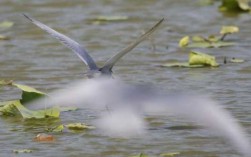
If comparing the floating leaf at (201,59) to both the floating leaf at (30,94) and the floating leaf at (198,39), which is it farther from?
the floating leaf at (30,94)

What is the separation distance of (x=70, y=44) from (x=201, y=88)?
4.67 ft

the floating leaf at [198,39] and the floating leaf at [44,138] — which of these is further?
the floating leaf at [198,39]

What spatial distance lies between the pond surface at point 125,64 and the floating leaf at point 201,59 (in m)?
0.09

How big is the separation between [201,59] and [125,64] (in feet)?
2.44

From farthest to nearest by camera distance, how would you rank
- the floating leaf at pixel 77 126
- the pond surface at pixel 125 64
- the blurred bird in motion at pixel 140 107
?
the floating leaf at pixel 77 126
the pond surface at pixel 125 64
the blurred bird in motion at pixel 140 107

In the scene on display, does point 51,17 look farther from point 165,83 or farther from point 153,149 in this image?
point 153,149

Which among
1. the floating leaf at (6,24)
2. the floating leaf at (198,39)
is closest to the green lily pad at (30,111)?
the floating leaf at (198,39)

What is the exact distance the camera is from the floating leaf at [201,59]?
318 inches

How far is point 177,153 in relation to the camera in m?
5.66

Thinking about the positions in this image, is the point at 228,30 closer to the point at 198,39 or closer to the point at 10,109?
the point at 198,39

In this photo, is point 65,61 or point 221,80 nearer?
point 221,80

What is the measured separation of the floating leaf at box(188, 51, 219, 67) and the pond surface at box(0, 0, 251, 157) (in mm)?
86

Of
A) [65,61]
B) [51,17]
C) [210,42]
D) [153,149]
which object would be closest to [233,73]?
[210,42]

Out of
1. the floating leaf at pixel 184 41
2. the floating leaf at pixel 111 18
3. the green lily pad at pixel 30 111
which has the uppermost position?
the floating leaf at pixel 111 18
